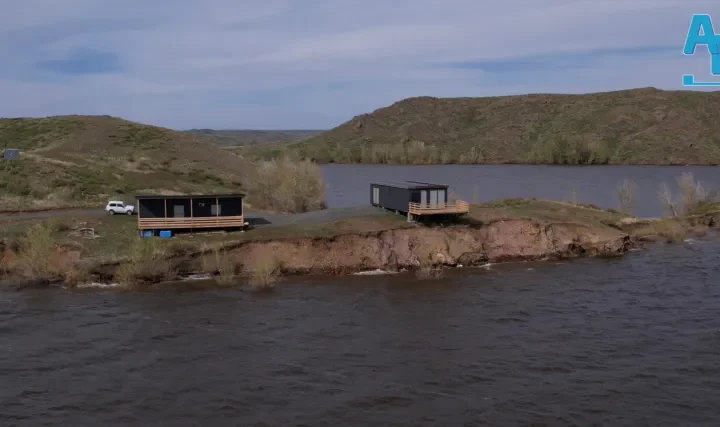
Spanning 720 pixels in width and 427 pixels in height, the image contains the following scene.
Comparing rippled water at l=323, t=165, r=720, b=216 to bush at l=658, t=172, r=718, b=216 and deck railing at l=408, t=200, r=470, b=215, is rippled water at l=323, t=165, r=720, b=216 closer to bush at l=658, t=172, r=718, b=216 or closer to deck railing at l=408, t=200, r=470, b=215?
bush at l=658, t=172, r=718, b=216

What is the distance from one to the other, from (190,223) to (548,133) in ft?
464

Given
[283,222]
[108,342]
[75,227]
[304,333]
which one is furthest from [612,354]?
[75,227]

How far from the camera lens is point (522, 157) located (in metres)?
159

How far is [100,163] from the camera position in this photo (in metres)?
73.4

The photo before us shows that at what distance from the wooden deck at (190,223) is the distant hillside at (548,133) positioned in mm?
95874

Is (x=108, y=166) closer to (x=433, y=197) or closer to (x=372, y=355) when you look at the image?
(x=433, y=197)

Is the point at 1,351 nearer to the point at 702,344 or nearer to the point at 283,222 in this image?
the point at 283,222

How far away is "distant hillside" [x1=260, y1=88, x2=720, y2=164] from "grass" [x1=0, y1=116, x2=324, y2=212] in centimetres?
4284

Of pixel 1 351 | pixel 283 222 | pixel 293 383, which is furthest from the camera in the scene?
pixel 283 222

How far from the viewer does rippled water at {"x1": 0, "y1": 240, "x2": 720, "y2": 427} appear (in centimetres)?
2225

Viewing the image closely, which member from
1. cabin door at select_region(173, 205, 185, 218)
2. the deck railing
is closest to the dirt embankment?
the deck railing

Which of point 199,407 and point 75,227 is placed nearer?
point 199,407

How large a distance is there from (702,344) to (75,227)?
35.0 m

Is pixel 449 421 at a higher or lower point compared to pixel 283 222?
lower
